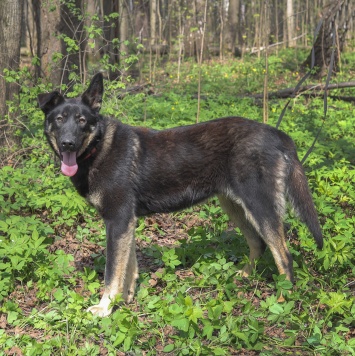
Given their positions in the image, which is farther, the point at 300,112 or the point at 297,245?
the point at 300,112

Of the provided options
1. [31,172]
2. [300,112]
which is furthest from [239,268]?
[300,112]

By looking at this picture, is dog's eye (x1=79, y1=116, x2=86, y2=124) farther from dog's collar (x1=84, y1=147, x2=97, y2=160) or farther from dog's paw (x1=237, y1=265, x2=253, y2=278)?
dog's paw (x1=237, y1=265, x2=253, y2=278)

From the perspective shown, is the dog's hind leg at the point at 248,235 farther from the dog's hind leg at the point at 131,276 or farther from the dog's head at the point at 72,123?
the dog's head at the point at 72,123

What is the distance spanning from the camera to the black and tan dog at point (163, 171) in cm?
480

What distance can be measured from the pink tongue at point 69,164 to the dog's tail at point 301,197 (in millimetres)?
2023

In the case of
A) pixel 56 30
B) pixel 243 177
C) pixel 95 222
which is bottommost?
pixel 95 222

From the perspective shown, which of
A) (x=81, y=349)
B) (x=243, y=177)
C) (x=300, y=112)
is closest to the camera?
(x=81, y=349)

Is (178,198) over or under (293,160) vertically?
under

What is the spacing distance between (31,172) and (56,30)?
11.3 feet

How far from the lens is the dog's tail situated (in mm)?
4789

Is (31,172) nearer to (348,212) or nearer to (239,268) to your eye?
(239,268)

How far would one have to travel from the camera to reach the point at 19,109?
330 inches

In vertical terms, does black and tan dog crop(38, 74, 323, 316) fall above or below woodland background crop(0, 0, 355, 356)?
above

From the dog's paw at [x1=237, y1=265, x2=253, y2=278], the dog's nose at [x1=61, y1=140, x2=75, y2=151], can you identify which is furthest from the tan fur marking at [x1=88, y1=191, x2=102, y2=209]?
the dog's paw at [x1=237, y1=265, x2=253, y2=278]
